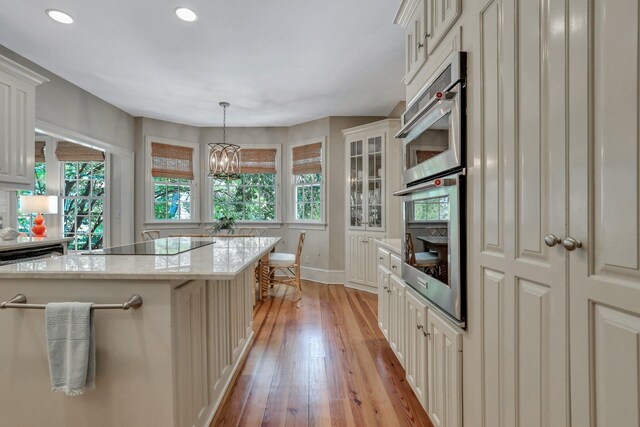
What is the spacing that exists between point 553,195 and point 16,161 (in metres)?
3.95

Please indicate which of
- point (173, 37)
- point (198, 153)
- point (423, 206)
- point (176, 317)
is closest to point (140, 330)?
point (176, 317)

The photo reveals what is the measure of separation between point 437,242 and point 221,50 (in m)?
2.77

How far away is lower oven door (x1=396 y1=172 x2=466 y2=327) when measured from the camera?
1.23 meters

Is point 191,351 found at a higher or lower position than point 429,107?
lower

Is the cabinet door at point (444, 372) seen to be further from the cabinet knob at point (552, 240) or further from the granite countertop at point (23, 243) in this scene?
the granite countertop at point (23, 243)

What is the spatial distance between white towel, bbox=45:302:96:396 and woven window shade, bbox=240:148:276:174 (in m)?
4.48

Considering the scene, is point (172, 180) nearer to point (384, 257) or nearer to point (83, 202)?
point (83, 202)

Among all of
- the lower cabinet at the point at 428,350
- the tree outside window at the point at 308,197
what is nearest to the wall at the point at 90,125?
the tree outside window at the point at 308,197

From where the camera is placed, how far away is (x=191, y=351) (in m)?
1.37

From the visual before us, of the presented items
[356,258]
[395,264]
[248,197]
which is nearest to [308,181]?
[248,197]

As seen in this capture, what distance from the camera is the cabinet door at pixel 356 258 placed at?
4.46 m

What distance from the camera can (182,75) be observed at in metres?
3.51

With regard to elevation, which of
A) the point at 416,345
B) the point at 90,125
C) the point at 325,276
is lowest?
the point at 325,276

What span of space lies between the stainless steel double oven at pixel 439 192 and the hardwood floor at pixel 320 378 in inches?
29.5
